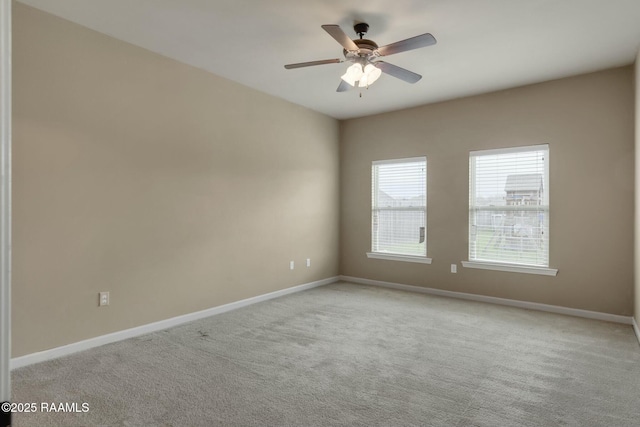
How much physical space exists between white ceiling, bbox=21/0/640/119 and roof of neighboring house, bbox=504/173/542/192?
44.5 inches

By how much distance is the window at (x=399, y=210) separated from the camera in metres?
5.54

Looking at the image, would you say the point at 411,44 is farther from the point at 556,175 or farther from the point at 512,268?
the point at 512,268

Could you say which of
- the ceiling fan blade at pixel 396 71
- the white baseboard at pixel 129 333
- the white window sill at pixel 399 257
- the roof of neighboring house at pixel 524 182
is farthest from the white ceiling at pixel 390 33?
the white baseboard at pixel 129 333

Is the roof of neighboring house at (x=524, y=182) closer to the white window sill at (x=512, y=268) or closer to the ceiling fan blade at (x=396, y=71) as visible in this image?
the white window sill at (x=512, y=268)

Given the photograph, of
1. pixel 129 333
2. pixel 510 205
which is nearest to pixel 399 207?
pixel 510 205

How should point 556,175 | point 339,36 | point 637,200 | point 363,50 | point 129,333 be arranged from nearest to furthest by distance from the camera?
point 339,36, point 363,50, point 129,333, point 637,200, point 556,175

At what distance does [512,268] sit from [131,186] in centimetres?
450

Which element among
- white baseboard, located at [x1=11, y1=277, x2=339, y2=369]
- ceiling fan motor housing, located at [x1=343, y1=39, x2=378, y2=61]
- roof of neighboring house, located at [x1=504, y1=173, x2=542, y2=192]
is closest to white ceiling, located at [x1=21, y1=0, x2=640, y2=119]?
ceiling fan motor housing, located at [x1=343, y1=39, x2=378, y2=61]

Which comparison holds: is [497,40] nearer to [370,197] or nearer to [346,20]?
[346,20]

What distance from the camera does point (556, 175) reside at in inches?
174

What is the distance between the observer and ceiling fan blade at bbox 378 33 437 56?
105 inches

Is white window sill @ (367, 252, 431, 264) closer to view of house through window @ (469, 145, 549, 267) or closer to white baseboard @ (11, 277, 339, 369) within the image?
view of house through window @ (469, 145, 549, 267)

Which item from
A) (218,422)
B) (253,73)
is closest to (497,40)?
(253,73)

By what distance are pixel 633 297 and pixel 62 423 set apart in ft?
16.8
